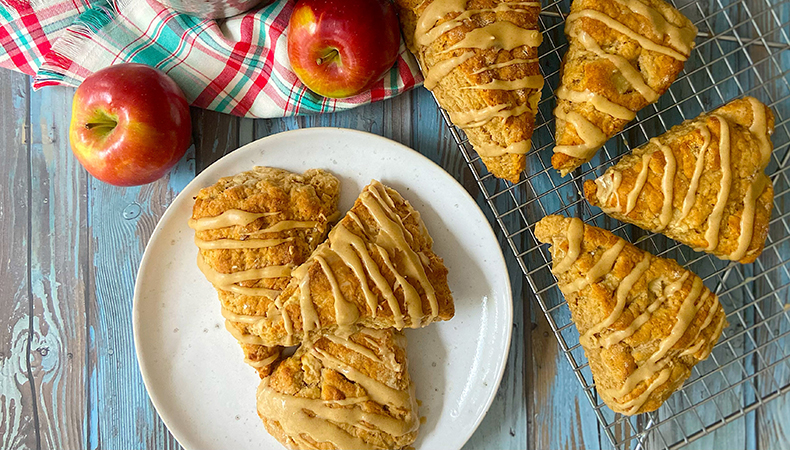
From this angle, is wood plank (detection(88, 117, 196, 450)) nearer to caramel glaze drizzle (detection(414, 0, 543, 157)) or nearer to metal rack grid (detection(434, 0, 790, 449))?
caramel glaze drizzle (detection(414, 0, 543, 157))

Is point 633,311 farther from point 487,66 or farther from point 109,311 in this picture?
point 109,311

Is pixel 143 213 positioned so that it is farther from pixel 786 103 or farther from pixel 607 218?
pixel 786 103

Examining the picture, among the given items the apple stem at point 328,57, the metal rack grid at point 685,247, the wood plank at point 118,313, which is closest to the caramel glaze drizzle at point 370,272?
the metal rack grid at point 685,247

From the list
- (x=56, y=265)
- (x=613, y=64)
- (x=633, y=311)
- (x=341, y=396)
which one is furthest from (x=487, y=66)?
(x=56, y=265)

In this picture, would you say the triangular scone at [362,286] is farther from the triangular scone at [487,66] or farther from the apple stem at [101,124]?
the apple stem at [101,124]

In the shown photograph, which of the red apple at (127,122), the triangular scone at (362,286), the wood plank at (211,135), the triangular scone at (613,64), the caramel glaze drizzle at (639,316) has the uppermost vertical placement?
the red apple at (127,122)

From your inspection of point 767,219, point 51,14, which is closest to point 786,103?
point 767,219

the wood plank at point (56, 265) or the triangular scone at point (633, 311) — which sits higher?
the wood plank at point (56, 265)
